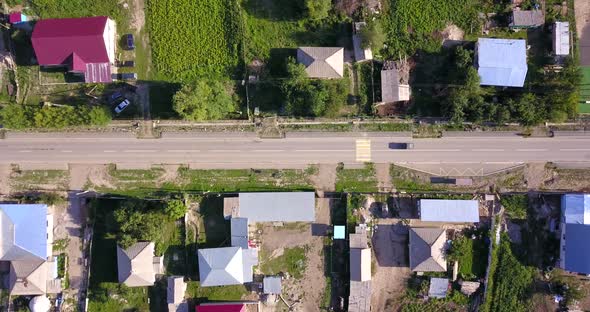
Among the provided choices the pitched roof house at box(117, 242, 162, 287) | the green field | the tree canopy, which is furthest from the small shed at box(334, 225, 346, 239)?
the green field

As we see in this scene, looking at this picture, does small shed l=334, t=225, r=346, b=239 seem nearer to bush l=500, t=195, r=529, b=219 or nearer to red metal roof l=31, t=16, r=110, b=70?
bush l=500, t=195, r=529, b=219

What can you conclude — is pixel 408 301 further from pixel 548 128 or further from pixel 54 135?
pixel 54 135

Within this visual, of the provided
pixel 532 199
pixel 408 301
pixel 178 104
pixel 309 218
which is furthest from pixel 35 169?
pixel 532 199

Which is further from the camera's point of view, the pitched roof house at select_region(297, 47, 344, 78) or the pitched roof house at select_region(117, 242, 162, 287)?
the pitched roof house at select_region(117, 242, 162, 287)

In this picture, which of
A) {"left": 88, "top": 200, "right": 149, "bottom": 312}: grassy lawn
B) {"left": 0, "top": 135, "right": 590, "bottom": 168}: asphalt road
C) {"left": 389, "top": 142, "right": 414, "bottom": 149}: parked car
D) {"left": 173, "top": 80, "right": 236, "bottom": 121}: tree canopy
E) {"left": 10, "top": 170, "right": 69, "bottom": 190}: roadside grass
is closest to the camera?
{"left": 173, "top": 80, "right": 236, "bottom": 121}: tree canopy

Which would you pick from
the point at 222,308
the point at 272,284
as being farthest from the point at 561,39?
the point at 222,308

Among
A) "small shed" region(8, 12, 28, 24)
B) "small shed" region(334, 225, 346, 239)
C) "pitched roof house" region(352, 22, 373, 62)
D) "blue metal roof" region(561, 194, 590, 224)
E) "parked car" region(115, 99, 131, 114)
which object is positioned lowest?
"small shed" region(334, 225, 346, 239)

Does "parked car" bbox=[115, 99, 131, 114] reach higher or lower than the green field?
lower
